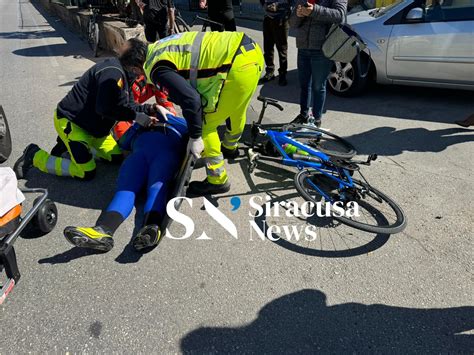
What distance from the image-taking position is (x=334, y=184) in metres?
3.25

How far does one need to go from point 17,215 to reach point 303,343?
203 cm

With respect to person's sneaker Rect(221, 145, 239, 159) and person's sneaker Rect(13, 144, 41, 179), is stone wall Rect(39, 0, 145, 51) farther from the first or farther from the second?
person's sneaker Rect(221, 145, 239, 159)

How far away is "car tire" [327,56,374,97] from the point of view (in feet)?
18.5

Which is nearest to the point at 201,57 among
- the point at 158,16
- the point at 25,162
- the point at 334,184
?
the point at 334,184

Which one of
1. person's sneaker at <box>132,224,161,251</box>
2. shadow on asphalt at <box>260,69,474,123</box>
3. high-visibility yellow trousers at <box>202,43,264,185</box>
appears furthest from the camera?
shadow on asphalt at <box>260,69,474,123</box>

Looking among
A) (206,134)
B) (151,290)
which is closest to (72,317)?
(151,290)

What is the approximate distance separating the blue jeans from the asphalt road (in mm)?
993

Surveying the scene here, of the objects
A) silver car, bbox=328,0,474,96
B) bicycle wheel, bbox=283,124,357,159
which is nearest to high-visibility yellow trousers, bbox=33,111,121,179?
bicycle wheel, bbox=283,124,357,159

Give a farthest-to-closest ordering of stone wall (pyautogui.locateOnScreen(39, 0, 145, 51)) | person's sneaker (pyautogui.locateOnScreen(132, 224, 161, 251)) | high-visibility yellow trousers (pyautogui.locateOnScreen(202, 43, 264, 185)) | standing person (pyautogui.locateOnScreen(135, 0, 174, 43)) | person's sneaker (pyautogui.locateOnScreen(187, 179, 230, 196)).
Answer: stone wall (pyautogui.locateOnScreen(39, 0, 145, 51)) < standing person (pyautogui.locateOnScreen(135, 0, 174, 43)) < person's sneaker (pyautogui.locateOnScreen(187, 179, 230, 196)) < high-visibility yellow trousers (pyautogui.locateOnScreen(202, 43, 264, 185)) < person's sneaker (pyautogui.locateOnScreen(132, 224, 161, 251))

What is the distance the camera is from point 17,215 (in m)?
2.54

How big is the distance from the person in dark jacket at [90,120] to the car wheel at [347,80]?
333cm

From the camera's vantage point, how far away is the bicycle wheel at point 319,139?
12.5 ft

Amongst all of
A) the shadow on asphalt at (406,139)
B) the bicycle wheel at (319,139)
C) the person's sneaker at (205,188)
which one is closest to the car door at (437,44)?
the shadow on asphalt at (406,139)

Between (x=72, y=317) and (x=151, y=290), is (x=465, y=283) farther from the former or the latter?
(x=72, y=317)
